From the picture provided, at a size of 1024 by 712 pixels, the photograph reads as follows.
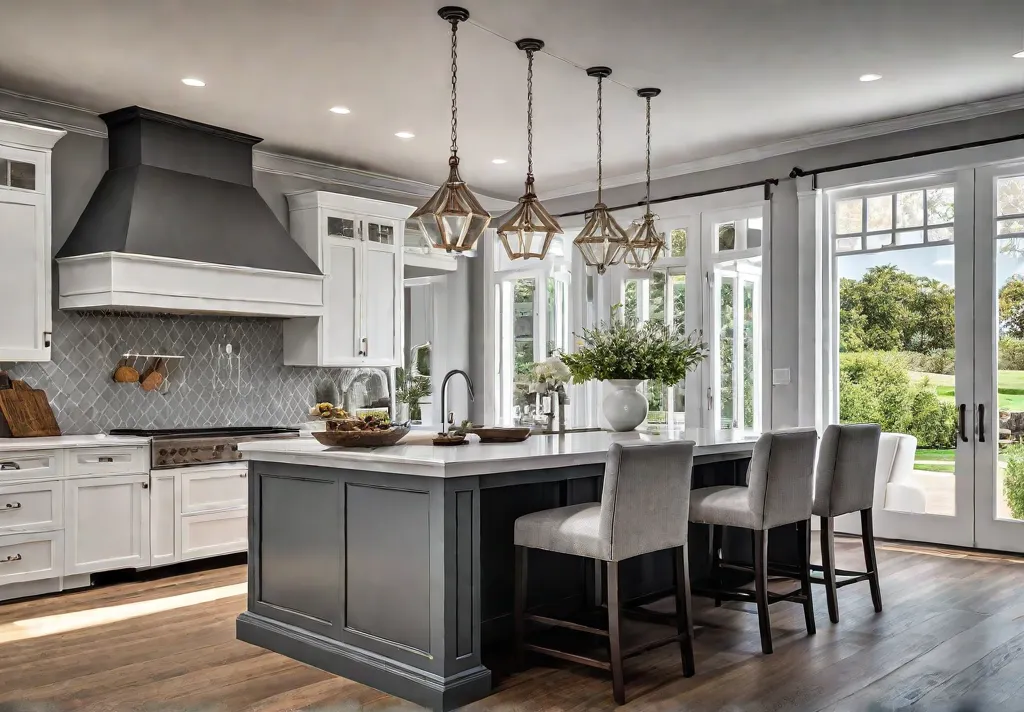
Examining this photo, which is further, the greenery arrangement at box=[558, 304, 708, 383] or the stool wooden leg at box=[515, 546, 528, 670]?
the greenery arrangement at box=[558, 304, 708, 383]

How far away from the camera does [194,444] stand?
5.35m

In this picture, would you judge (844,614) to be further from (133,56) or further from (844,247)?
(133,56)

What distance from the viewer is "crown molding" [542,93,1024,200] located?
220 inches

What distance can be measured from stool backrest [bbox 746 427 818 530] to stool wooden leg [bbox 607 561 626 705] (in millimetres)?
891

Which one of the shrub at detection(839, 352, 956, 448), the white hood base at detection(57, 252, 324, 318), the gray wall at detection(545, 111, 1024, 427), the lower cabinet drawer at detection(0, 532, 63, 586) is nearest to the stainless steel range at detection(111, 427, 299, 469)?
the lower cabinet drawer at detection(0, 532, 63, 586)

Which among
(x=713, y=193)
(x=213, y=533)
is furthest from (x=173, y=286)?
(x=713, y=193)

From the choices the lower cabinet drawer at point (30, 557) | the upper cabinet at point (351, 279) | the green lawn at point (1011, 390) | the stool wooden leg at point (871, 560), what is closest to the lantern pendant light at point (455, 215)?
the stool wooden leg at point (871, 560)

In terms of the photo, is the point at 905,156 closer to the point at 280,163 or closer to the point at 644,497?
the point at 644,497

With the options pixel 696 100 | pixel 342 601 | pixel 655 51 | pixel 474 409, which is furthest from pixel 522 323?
pixel 342 601

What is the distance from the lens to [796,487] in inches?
149

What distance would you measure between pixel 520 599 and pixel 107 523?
286 centimetres

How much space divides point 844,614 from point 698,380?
318cm

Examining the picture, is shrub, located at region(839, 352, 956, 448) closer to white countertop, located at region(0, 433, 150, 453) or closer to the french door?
the french door

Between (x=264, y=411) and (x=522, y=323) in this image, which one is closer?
(x=264, y=411)
